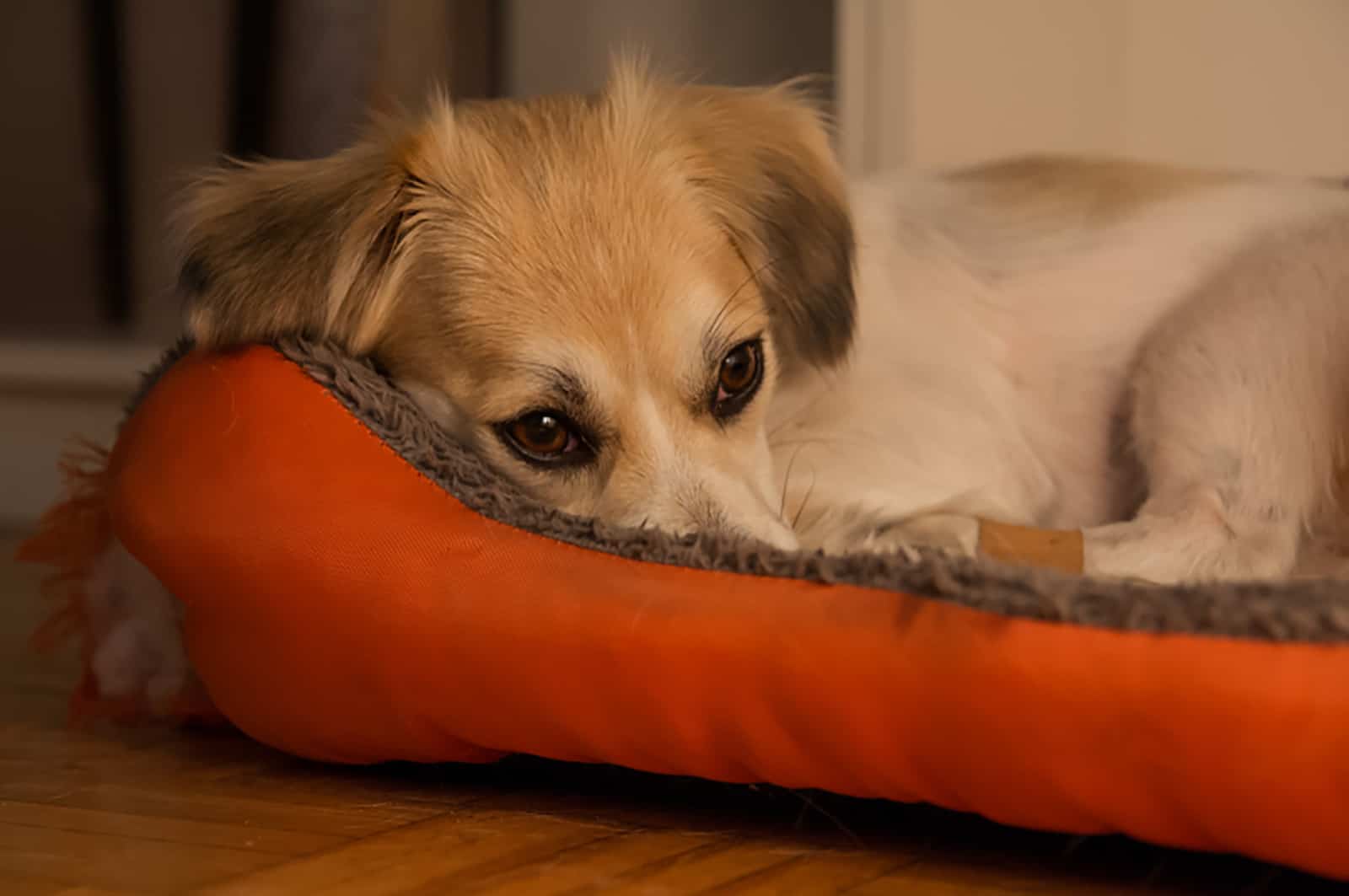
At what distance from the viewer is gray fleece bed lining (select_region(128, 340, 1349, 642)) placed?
905mm

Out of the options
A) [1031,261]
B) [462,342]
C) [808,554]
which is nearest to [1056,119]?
[1031,261]

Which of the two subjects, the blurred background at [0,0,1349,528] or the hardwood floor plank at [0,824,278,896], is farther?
the blurred background at [0,0,1349,528]

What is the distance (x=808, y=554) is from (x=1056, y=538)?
501 mm

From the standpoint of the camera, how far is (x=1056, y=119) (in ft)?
8.62

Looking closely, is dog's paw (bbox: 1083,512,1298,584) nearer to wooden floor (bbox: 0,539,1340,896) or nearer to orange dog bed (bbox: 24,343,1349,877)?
orange dog bed (bbox: 24,343,1349,877)

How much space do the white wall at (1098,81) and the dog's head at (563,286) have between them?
105 centimetres

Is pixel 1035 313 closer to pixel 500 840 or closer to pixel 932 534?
pixel 932 534

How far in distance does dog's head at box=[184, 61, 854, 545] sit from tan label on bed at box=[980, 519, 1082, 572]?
248mm

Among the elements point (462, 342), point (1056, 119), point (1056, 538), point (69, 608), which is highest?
point (1056, 119)

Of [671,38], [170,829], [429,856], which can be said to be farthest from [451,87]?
[429,856]

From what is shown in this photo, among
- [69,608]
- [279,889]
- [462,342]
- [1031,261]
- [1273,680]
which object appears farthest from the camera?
[1031,261]

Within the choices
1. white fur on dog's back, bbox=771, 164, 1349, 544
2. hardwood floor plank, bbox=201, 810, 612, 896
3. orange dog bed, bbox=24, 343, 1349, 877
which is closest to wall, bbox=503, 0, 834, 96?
white fur on dog's back, bbox=771, 164, 1349, 544

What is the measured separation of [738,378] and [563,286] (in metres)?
0.23

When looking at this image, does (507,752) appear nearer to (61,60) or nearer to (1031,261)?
(1031,261)
